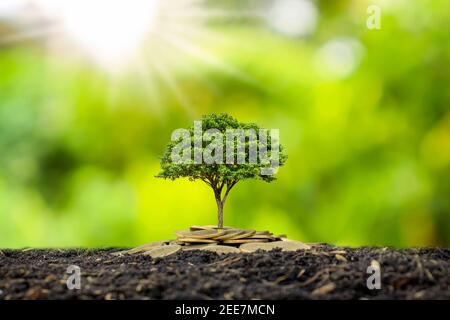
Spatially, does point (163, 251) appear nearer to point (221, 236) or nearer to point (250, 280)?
point (221, 236)

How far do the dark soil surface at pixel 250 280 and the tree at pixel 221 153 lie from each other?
240 cm

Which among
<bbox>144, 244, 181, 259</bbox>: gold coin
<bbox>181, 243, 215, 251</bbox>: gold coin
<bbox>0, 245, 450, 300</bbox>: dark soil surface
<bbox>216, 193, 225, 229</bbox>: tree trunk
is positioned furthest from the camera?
<bbox>216, 193, 225, 229</bbox>: tree trunk

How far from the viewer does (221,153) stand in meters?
8.74

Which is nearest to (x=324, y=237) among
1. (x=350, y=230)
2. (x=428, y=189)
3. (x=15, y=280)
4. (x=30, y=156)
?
(x=350, y=230)

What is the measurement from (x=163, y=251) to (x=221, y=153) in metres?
1.67

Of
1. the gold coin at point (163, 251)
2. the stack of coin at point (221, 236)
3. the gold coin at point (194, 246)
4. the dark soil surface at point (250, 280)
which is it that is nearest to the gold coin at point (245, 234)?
the stack of coin at point (221, 236)

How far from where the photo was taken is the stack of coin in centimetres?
840

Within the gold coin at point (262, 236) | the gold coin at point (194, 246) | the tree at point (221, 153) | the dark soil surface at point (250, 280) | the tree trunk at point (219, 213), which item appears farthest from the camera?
the tree trunk at point (219, 213)

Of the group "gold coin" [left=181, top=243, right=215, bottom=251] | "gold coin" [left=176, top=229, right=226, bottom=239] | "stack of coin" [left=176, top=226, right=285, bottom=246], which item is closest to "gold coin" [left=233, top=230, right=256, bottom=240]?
"stack of coin" [left=176, top=226, right=285, bottom=246]

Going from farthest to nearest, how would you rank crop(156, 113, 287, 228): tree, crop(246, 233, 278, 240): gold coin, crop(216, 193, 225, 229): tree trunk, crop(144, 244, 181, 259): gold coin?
crop(216, 193, 225, 229): tree trunk < crop(156, 113, 287, 228): tree < crop(246, 233, 278, 240): gold coin < crop(144, 244, 181, 259): gold coin

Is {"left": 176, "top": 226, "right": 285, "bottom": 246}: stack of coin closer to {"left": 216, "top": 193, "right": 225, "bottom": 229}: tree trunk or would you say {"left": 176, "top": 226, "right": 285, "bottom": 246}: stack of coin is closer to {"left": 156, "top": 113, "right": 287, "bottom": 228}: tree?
{"left": 216, "top": 193, "right": 225, "bottom": 229}: tree trunk

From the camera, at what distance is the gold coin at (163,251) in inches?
307

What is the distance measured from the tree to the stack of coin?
17.7 inches

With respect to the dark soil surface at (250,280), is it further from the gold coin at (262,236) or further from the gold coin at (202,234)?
the gold coin at (262,236)
